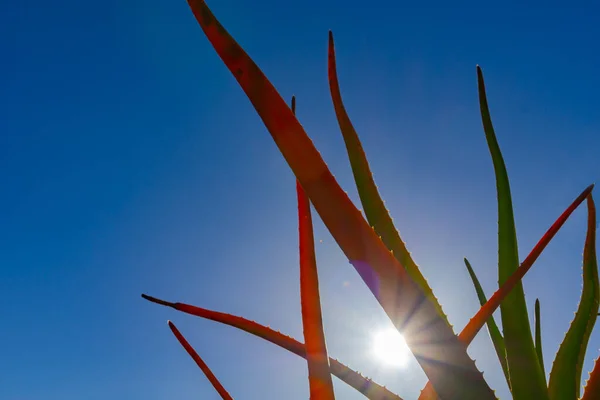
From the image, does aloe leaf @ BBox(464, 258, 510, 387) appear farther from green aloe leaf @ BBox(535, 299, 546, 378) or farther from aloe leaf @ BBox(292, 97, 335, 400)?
aloe leaf @ BBox(292, 97, 335, 400)

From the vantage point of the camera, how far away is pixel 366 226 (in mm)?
278

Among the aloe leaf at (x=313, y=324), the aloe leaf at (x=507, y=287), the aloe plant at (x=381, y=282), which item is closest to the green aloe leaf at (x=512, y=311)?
the aloe plant at (x=381, y=282)

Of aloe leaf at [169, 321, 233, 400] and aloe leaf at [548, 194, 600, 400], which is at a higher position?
aloe leaf at [548, 194, 600, 400]

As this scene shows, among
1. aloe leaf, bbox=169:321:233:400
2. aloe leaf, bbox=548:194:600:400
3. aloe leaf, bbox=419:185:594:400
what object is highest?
aloe leaf, bbox=548:194:600:400

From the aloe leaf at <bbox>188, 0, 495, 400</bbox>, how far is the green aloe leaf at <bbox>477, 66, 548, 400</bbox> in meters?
0.21

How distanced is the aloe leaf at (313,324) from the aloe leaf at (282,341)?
65mm

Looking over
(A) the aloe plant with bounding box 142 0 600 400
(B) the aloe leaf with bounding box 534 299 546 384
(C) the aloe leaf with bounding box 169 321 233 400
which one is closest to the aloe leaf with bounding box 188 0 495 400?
(A) the aloe plant with bounding box 142 0 600 400

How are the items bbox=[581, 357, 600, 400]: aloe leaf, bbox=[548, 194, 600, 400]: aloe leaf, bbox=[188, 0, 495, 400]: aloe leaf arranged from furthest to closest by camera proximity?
bbox=[548, 194, 600, 400]: aloe leaf < bbox=[581, 357, 600, 400]: aloe leaf < bbox=[188, 0, 495, 400]: aloe leaf

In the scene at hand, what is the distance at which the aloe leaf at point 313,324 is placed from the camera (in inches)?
13.6

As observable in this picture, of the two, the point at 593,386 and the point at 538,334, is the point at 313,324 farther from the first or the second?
the point at 538,334

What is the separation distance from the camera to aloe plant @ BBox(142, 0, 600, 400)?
28 cm

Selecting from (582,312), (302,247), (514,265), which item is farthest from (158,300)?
(582,312)

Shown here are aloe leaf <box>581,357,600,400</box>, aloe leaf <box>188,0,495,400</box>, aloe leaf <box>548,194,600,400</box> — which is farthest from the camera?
aloe leaf <box>548,194,600,400</box>

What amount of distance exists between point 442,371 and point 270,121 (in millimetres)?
206
